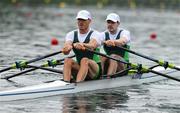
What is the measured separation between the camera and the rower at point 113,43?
1352 centimetres

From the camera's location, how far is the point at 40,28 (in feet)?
108

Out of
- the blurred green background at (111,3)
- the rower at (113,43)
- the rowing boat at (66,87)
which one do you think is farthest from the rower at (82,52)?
the blurred green background at (111,3)

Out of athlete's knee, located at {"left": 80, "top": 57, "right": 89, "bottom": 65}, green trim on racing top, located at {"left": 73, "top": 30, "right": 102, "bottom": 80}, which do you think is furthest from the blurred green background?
athlete's knee, located at {"left": 80, "top": 57, "right": 89, "bottom": 65}

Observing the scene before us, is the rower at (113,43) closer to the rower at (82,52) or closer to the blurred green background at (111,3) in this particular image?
the rower at (82,52)

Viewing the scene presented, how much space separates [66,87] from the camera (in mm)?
12297

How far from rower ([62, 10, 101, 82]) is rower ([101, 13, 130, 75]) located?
0.61 m

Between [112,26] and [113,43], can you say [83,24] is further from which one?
[112,26]

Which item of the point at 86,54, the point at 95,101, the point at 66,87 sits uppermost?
the point at 86,54

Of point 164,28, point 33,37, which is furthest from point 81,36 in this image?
point 164,28

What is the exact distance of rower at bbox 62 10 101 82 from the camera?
12.4 m

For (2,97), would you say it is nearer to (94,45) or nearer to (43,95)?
(43,95)

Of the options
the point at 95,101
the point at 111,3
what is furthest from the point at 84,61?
the point at 111,3

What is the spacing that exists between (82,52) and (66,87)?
97cm

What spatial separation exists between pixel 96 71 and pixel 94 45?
664 millimetres
